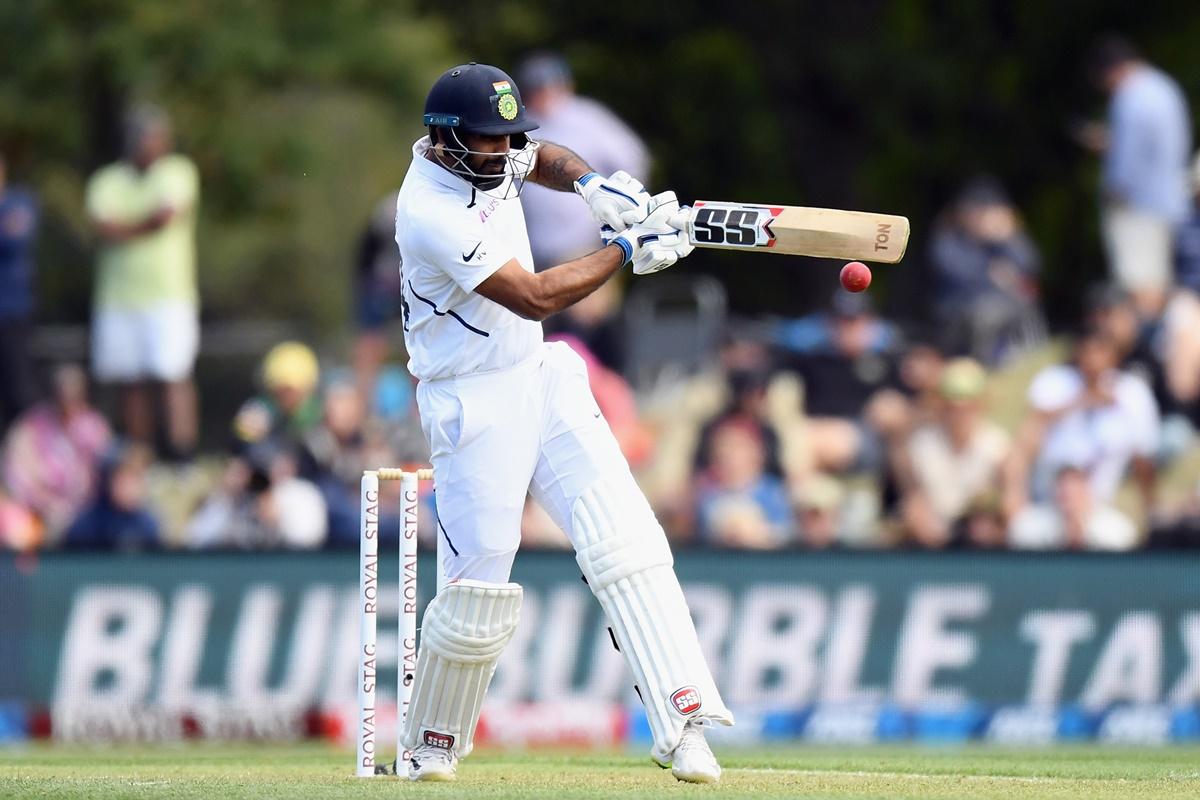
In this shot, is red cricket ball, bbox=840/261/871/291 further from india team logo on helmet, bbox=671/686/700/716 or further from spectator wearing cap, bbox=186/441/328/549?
spectator wearing cap, bbox=186/441/328/549

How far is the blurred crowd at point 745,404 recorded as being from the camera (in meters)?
13.1

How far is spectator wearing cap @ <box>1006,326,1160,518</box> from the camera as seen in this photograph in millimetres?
13367

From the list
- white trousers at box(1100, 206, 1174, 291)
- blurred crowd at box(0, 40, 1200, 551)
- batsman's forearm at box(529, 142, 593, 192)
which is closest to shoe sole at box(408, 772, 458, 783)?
batsman's forearm at box(529, 142, 593, 192)

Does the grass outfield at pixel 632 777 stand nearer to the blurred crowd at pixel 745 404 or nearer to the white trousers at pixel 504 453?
the white trousers at pixel 504 453

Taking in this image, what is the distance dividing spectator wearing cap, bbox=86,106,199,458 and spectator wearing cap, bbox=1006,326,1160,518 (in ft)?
19.1

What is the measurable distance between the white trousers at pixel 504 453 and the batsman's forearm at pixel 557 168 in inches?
23.9

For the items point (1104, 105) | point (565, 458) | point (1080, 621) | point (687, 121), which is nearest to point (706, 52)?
point (687, 121)

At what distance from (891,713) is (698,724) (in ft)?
16.5

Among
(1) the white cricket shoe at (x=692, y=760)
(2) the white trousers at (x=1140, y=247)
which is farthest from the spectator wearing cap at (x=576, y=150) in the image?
(1) the white cricket shoe at (x=692, y=760)

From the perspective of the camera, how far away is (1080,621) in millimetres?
11984

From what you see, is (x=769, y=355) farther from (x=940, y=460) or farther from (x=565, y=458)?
(x=565, y=458)

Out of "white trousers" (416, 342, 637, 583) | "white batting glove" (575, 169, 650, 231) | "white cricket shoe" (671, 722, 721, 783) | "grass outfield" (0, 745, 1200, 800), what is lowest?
"grass outfield" (0, 745, 1200, 800)

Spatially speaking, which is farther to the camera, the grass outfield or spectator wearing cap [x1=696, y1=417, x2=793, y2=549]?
spectator wearing cap [x1=696, y1=417, x2=793, y2=549]

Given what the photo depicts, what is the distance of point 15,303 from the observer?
1479 centimetres
